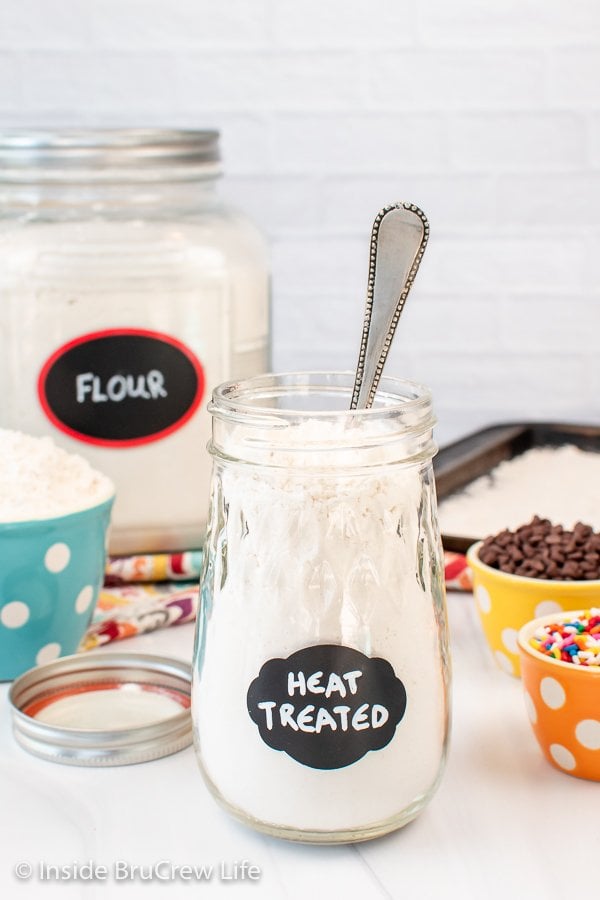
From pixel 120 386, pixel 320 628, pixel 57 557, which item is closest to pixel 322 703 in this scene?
pixel 320 628

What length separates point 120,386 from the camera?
93 centimetres

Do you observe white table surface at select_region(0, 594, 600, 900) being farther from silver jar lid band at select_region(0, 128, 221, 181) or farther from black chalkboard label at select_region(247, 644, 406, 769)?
silver jar lid band at select_region(0, 128, 221, 181)

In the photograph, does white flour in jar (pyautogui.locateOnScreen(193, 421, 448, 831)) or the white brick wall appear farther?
the white brick wall

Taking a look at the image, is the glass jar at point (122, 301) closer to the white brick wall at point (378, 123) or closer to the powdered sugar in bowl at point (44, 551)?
the powdered sugar in bowl at point (44, 551)

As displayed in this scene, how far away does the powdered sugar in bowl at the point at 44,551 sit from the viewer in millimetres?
771

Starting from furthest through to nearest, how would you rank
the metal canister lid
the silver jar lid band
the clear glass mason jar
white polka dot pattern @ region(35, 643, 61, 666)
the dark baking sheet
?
the dark baking sheet, the silver jar lid band, white polka dot pattern @ region(35, 643, 61, 666), the metal canister lid, the clear glass mason jar

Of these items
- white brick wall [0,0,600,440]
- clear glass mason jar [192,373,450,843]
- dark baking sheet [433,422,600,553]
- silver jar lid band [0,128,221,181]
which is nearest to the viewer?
clear glass mason jar [192,373,450,843]

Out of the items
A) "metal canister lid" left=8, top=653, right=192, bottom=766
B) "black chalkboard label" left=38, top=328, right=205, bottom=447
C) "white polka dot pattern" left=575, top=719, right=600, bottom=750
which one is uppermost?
"black chalkboard label" left=38, top=328, right=205, bottom=447

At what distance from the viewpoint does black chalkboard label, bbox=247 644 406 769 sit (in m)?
0.57

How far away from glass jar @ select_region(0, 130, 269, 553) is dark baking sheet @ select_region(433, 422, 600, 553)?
0.26 metres

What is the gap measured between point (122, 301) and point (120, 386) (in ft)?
0.21

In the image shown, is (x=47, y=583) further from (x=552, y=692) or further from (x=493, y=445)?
(x=493, y=445)

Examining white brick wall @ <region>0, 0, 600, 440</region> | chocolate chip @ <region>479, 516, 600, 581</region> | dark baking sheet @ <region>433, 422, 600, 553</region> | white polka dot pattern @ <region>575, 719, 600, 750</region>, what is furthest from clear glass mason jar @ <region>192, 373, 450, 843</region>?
white brick wall @ <region>0, 0, 600, 440</region>

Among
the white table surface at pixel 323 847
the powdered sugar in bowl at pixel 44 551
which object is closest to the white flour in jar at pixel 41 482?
the powdered sugar in bowl at pixel 44 551
